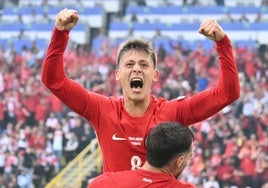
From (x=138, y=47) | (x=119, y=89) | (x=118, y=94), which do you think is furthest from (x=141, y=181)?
(x=119, y=89)

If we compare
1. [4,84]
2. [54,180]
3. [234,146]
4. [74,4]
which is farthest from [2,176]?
[74,4]

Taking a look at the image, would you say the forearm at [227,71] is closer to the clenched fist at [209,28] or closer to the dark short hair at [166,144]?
the clenched fist at [209,28]

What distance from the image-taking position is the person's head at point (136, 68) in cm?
556

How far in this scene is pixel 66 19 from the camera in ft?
17.1

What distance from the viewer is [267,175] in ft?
48.5

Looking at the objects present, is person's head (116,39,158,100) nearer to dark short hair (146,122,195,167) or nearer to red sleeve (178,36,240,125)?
red sleeve (178,36,240,125)

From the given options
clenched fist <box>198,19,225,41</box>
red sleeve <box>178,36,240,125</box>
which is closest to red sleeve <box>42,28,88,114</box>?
red sleeve <box>178,36,240,125</box>

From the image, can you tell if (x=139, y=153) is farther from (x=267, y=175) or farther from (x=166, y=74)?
(x=166, y=74)

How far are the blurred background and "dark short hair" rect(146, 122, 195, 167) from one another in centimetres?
1047

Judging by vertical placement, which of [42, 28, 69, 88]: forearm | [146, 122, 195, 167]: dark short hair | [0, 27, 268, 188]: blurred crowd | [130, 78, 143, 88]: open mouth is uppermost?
[42, 28, 69, 88]: forearm

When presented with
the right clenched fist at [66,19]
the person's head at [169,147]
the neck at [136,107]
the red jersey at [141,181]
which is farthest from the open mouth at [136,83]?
the red jersey at [141,181]

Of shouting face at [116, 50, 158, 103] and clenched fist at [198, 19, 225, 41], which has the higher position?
clenched fist at [198, 19, 225, 41]

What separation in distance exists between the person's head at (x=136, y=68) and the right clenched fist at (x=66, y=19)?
0.54 meters

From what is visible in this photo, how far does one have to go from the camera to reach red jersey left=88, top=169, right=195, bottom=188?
14.7ft
